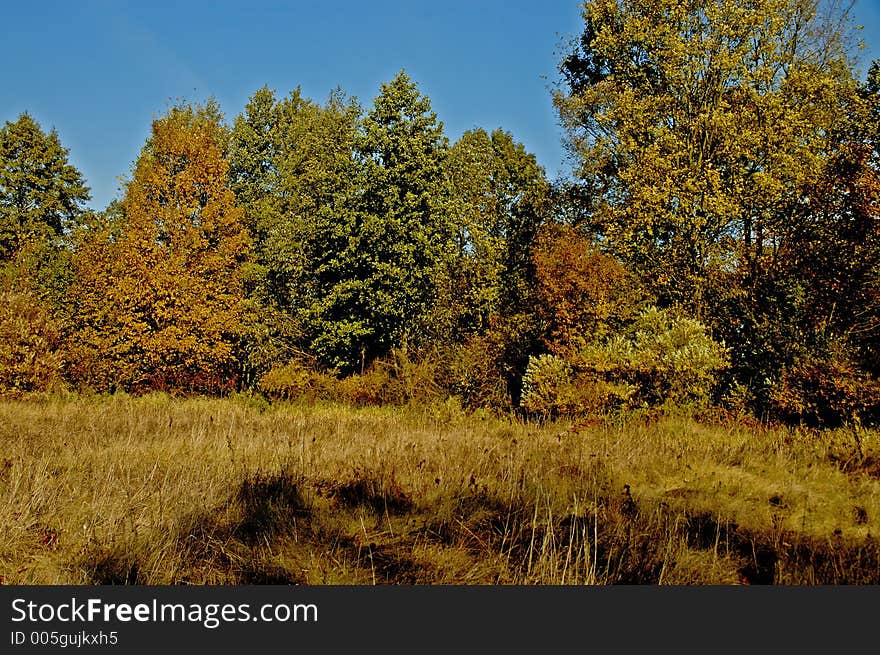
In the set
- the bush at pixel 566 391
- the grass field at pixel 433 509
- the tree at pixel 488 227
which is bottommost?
the grass field at pixel 433 509

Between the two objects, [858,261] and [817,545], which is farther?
[858,261]

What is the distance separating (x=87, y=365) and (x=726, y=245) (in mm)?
20230

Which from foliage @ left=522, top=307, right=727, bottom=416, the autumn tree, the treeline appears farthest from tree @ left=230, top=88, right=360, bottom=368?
foliage @ left=522, top=307, right=727, bottom=416

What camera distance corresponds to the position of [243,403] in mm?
17438

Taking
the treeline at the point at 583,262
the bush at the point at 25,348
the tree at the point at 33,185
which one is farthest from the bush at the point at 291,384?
the tree at the point at 33,185

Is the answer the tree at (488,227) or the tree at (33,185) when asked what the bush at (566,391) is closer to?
the tree at (488,227)

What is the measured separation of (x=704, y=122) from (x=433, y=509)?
16.4m

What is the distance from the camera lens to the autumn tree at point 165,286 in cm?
1969

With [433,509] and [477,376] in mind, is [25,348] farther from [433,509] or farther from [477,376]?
[433,509]

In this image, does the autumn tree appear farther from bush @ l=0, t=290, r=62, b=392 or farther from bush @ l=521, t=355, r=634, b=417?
bush @ l=521, t=355, r=634, b=417

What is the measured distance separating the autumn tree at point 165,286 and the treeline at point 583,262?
0.10 m

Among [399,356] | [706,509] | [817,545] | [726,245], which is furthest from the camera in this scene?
[399,356]

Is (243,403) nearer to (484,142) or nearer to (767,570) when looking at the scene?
(767,570)

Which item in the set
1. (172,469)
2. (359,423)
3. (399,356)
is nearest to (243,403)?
(399,356)
